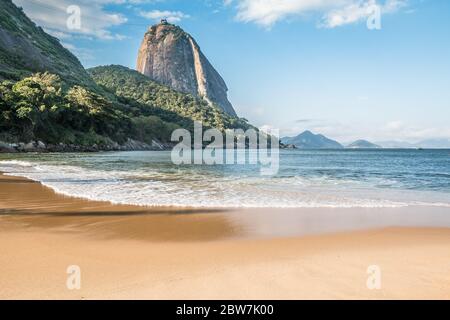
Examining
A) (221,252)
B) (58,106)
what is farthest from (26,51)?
(221,252)

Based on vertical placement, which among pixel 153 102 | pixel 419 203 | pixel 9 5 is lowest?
pixel 419 203

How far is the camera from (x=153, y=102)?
557 feet

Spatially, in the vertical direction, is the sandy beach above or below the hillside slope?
below

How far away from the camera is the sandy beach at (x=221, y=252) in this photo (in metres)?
3.89

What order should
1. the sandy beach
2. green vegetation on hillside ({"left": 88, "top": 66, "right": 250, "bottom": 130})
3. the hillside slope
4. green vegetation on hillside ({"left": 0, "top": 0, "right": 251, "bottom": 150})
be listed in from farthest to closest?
green vegetation on hillside ({"left": 88, "top": 66, "right": 250, "bottom": 130}), the hillside slope, green vegetation on hillside ({"left": 0, "top": 0, "right": 251, "bottom": 150}), the sandy beach

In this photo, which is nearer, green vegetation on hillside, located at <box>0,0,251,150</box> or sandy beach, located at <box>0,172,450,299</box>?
sandy beach, located at <box>0,172,450,299</box>

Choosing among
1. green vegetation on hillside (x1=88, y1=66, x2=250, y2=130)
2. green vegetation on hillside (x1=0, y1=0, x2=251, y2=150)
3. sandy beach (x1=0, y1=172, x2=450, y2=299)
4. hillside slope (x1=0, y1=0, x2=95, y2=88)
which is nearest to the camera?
sandy beach (x1=0, y1=172, x2=450, y2=299)

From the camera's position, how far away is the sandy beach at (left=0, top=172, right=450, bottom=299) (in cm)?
389

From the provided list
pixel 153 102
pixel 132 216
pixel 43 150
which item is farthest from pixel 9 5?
pixel 132 216

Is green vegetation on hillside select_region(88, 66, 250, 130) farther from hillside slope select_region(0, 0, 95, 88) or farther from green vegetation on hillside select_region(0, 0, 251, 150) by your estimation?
hillside slope select_region(0, 0, 95, 88)

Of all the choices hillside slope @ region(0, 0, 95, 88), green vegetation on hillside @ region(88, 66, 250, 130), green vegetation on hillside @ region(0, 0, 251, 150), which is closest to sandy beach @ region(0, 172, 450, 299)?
green vegetation on hillside @ region(0, 0, 251, 150)
